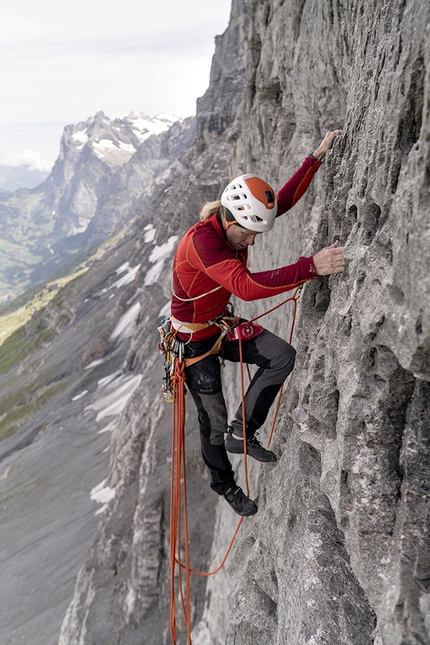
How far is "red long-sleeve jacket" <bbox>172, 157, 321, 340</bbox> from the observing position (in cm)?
523

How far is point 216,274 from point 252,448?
2.99 m

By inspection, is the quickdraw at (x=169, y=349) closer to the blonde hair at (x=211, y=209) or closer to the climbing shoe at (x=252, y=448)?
the climbing shoe at (x=252, y=448)

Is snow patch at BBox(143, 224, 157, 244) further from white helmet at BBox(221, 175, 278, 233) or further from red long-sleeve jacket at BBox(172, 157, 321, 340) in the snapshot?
white helmet at BBox(221, 175, 278, 233)

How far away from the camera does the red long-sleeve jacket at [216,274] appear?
17.2ft

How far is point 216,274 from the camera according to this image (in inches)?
221

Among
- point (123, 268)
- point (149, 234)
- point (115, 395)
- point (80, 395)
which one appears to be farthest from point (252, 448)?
point (123, 268)

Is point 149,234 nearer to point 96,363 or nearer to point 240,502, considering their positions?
point 96,363

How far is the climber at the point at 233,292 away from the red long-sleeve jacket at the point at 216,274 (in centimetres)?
1

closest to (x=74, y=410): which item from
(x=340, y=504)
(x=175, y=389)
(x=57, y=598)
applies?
(x=57, y=598)

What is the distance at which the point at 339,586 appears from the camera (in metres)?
4.42

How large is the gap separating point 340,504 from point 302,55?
28.9 ft

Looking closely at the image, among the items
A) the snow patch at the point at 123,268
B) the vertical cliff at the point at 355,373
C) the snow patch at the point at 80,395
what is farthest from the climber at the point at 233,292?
the snow patch at the point at 123,268

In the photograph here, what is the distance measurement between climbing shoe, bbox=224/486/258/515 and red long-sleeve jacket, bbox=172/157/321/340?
9.85ft

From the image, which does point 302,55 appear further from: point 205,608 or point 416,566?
point 205,608
